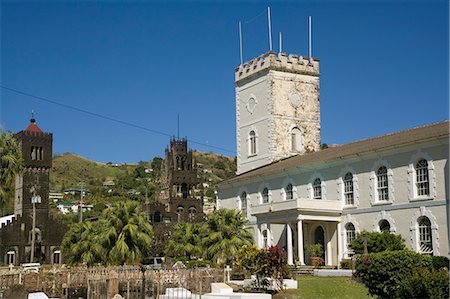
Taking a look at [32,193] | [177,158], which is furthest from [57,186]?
[32,193]

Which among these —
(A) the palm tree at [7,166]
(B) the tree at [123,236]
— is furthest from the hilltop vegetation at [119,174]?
(A) the palm tree at [7,166]

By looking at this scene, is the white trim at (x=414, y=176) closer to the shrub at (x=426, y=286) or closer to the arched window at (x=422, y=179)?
the arched window at (x=422, y=179)

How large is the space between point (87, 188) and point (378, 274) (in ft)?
464

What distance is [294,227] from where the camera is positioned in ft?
149

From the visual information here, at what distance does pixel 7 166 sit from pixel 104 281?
11.1 m

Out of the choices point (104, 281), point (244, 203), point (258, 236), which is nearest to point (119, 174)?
point (244, 203)

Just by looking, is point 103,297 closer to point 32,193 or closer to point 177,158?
point 32,193

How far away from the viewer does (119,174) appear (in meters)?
184

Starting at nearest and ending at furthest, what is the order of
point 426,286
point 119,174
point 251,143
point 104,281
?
point 426,286
point 104,281
point 251,143
point 119,174

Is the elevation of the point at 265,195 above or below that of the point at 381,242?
above

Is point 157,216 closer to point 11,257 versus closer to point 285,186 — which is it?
point 11,257

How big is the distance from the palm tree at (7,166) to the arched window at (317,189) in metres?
20.3

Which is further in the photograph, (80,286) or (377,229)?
(377,229)

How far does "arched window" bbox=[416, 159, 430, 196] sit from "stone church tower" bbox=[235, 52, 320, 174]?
20.6 metres
